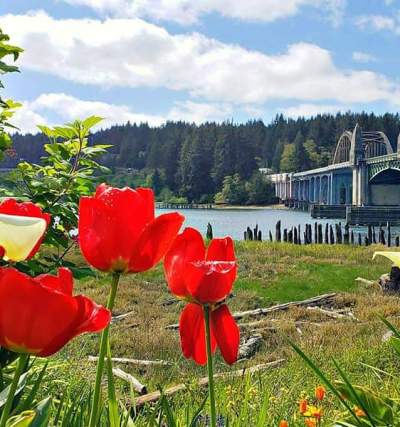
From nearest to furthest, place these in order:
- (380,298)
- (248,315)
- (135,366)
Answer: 1. (135,366)
2. (248,315)
3. (380,298)

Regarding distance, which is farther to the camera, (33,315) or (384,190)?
(384,190)

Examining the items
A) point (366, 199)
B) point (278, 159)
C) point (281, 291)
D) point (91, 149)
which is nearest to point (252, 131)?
point (278, 159)

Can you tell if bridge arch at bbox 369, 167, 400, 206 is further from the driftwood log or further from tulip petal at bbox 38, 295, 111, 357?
tulip petal at bbox 38, 295, 111, 357

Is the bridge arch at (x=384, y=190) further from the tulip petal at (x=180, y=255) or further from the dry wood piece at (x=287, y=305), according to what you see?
the tulip petal at (x=180, y=255)

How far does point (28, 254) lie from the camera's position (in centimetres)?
68

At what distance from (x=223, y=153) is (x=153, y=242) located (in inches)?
3917

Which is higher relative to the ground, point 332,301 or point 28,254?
point 28,254

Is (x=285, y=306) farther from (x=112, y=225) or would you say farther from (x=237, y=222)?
(x=237, y=222)

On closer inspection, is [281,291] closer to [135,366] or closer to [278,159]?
[135,366]

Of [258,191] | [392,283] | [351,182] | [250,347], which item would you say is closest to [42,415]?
[250,347]

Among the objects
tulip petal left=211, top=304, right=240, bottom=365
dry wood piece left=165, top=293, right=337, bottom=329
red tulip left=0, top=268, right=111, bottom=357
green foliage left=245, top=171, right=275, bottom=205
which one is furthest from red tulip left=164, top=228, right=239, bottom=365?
green foliage left=245, top=171, right=275, bottom=205

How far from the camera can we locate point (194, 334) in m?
0.91

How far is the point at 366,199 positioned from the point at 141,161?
64023 mm

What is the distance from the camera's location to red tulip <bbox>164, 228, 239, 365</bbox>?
32.0 inches
